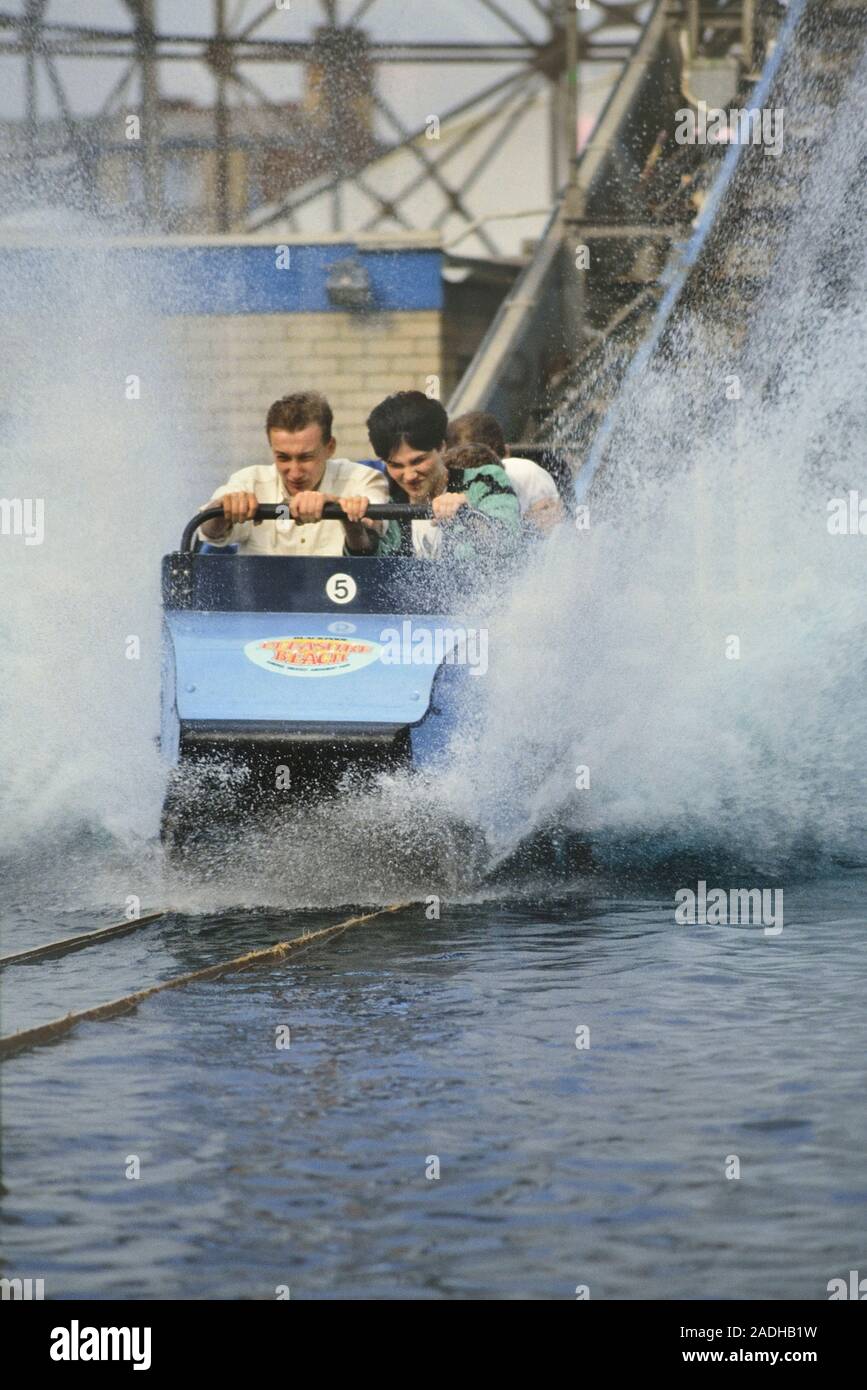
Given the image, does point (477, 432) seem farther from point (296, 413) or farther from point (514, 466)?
point (296, 413)

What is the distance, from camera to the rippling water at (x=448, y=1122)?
13.6 ft

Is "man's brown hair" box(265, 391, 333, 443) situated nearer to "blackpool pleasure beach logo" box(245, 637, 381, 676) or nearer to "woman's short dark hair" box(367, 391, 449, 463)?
"woman's short dark hair" box(367, 391, 449, 463)

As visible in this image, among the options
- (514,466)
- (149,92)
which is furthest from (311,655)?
(149,92)

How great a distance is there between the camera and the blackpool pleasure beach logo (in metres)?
7.93

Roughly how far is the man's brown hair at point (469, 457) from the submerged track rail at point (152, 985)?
173 cm

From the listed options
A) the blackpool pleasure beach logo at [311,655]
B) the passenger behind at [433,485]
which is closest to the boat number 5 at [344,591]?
the blackpool pleasure beach logo at [311,655]

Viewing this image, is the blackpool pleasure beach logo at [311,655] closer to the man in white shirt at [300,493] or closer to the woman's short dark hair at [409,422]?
the man in white shirt at [300,493]

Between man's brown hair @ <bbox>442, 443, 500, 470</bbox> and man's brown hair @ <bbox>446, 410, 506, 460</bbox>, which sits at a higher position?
man's brown hair @ <bbox>446, 410, 506, 460</bbox>

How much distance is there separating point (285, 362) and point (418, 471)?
11.3 m

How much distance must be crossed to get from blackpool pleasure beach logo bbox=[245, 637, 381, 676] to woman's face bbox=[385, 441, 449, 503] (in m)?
0.83

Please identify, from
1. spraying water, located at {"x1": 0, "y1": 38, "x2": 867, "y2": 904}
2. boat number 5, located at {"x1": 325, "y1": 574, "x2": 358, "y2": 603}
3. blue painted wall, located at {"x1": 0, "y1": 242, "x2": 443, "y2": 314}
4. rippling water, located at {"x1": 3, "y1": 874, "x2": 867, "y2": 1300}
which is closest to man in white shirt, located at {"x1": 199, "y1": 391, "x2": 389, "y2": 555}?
boat number 5, located at {"x1": 325, "y1": 574, "x2": 358, "y2": 603}

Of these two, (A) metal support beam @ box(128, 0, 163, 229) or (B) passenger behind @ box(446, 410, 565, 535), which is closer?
(B) passenger behind @ box(446, 410, 565, 535)
